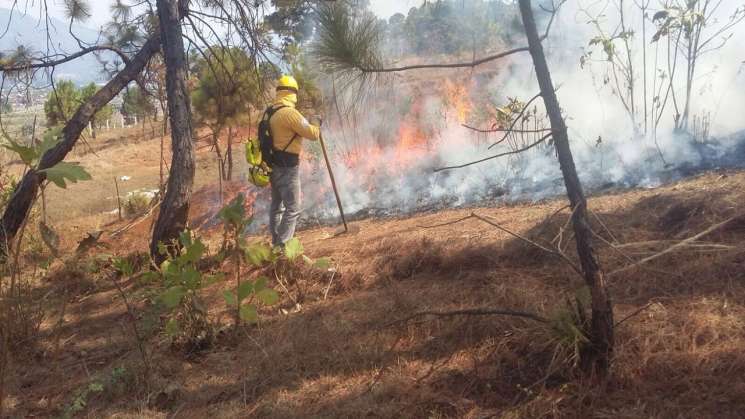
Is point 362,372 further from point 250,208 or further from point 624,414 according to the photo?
point 250,208

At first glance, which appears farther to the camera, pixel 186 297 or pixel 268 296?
pixel 186 297

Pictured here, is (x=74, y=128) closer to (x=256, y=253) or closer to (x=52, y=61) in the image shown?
(x=52, y=61)

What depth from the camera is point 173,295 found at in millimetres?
2928

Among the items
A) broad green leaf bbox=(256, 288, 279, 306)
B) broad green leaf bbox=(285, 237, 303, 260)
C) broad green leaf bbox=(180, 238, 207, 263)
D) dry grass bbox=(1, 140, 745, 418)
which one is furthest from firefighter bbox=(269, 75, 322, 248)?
broad green leaf bbox=(180, 238, 207, 263)

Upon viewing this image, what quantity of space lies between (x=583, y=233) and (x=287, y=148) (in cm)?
311

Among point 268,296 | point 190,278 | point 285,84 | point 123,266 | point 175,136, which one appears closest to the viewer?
point 190,278

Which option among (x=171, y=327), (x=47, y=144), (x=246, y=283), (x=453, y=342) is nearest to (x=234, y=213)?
(x=246, y=283)

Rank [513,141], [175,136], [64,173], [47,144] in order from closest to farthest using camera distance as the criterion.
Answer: [64,173], [47,144], [175,136], [513,141]

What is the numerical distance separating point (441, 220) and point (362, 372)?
335cm

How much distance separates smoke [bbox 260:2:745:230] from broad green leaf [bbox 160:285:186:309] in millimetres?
2115

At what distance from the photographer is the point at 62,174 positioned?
6.15 ft

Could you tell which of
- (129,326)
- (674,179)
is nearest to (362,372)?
(129,326)

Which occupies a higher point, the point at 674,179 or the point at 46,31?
the point at 46,31

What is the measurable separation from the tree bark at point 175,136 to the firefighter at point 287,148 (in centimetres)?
98
